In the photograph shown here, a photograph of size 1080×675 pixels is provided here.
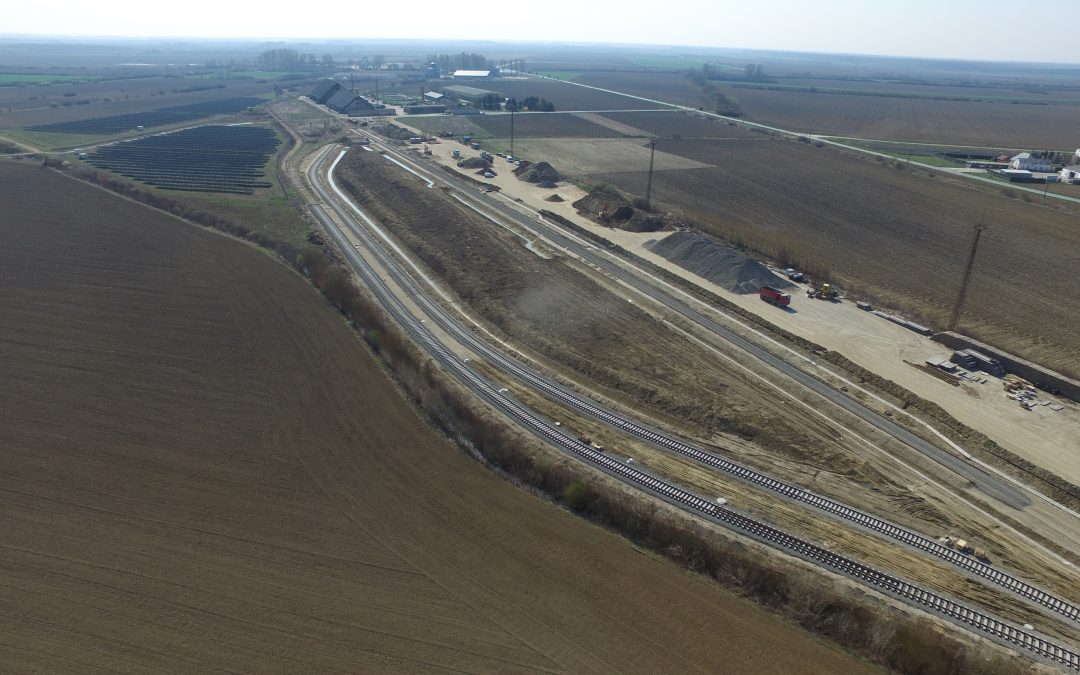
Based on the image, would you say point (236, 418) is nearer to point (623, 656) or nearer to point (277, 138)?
point (623, 656)

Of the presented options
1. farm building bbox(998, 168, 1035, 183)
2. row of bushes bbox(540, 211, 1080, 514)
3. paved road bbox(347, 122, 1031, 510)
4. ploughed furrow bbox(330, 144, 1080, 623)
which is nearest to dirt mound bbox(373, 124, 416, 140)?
paved road bbox(347, 122, 1031, 510)

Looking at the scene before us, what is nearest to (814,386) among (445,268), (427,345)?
(427,345)

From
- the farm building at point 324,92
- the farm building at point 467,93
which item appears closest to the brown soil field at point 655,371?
the farm building at point 324,92

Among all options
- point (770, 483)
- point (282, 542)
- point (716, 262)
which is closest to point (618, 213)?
point (716, 262)

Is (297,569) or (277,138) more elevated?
(277,138)

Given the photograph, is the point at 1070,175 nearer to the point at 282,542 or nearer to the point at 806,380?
the point at 806,380
